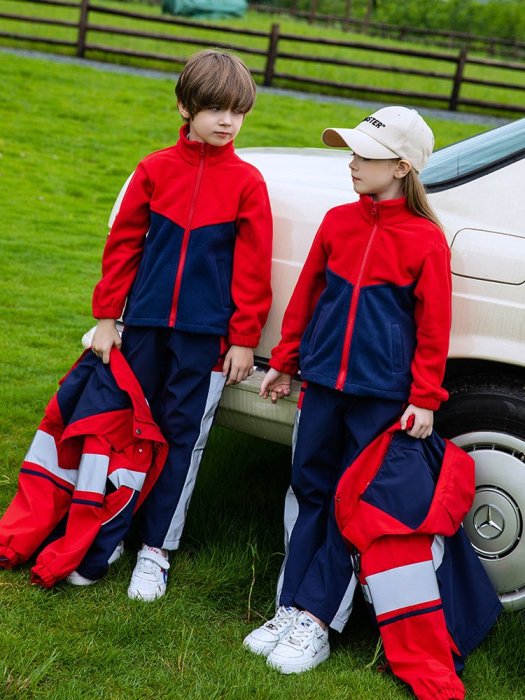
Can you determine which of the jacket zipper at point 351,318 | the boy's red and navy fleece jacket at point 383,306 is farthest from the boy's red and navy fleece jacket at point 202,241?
the jacket zipper at point 351,318

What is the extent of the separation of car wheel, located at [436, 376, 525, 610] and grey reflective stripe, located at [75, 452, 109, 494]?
1084 mm

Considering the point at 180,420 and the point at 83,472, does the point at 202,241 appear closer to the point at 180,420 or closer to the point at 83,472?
the point at 180,420

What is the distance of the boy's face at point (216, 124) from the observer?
2889 millimetres

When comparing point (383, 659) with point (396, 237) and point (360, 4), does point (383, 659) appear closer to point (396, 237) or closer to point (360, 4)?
point (396, 237)

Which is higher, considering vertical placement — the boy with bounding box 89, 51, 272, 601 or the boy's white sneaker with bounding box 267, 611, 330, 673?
the boy with bounding box 89, 51, 272, 601

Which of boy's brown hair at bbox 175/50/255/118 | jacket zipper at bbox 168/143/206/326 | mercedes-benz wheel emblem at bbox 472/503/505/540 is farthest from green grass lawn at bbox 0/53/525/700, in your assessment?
boy's brown hair at bbox 175/50/255/118

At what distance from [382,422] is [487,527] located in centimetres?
49

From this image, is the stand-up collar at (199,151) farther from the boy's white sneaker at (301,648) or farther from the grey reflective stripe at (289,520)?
the boy's white sneaker at (301,648)

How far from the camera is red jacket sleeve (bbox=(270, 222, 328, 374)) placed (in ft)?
9.38

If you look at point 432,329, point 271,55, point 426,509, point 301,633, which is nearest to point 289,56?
point 271,55

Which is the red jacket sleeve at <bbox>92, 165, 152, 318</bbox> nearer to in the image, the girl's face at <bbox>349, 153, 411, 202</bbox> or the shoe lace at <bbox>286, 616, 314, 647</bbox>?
the girl's face at <bbox>349, 153, 411, 202</bbox>

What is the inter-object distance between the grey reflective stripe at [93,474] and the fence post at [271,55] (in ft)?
45.8

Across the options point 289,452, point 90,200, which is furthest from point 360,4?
point 289,452

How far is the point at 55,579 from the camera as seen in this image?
292 centimetres
